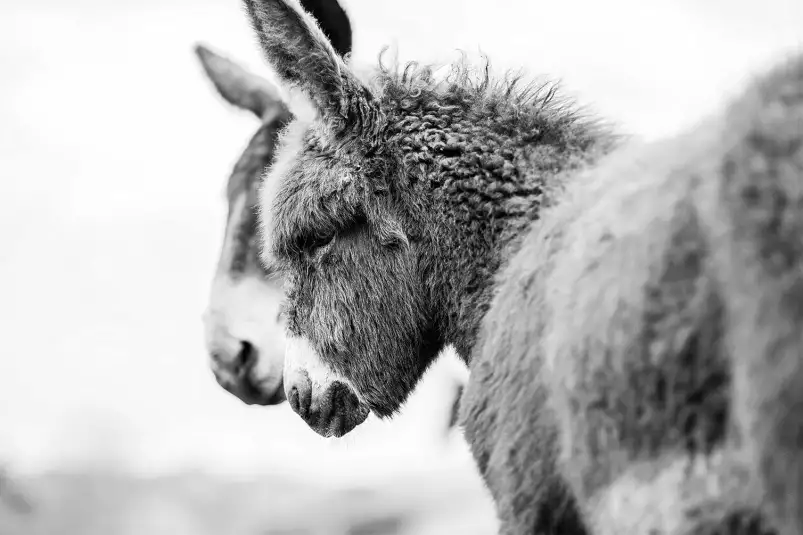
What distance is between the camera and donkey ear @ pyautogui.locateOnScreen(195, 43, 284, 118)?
5555 mm

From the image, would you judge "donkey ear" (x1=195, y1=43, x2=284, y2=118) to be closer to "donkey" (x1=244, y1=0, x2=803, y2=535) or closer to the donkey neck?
"donkey" (x1=244, y1=0, x2=803, y2=535)

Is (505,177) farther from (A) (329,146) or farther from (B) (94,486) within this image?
(B) (94,486)

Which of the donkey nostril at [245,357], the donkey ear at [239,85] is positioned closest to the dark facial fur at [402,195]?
the donkey nostril at [245,357]

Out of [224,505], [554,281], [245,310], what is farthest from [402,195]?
[224,505]

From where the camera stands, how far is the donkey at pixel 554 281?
1.55m

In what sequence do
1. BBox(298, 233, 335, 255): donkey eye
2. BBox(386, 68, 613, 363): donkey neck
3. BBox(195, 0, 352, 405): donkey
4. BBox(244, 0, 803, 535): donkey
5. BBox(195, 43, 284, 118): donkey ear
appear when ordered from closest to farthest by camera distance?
BBox(244, 0, 803, 535): donkey < BBox(386, 68, 613, 363): donkey neck < BBox(298, 233, 335, 255): donkey eye < BBox(195, 0, 352, 405): donkey < BBox(195, 43, 284, 118): donkey ear

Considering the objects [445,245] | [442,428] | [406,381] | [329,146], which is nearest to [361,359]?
[406,381]

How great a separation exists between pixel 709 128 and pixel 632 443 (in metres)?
0.65

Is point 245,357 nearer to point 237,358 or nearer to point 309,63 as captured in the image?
point 237,358

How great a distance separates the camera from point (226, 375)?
16.0 feet

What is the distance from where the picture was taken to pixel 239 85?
18.6ft

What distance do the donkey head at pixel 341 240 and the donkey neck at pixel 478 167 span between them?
0.05m

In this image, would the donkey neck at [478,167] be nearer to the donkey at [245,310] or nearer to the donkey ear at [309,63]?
the donkey ear at [309,63]

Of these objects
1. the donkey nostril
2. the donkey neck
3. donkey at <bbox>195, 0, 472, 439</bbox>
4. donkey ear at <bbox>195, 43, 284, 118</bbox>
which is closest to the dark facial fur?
the donkey neck
